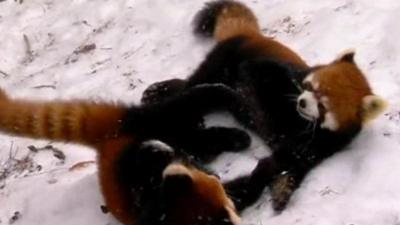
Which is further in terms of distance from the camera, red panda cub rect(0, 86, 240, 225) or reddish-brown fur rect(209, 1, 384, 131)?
reddish-brown fur rect(209, 1, 384, 131)

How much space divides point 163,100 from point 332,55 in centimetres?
144

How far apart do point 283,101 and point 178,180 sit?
164 centimetres

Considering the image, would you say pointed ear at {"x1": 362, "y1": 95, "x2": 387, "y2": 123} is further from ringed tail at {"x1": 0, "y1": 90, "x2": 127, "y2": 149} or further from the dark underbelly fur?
ringed tail at {"x1": 0, "y1": 90, "x2": 127, "y2": 149}

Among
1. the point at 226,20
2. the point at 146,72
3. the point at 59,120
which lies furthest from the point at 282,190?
the point at 146,72

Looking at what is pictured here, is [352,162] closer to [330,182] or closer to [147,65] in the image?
[330,182]

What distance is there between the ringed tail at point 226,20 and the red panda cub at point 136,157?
1138 millimetres

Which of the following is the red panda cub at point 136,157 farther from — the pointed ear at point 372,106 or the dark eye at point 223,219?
the pointed ear at point 372,106

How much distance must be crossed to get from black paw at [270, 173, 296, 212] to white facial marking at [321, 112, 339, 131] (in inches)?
16.4

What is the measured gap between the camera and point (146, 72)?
700 cm

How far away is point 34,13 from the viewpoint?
861 centimetres

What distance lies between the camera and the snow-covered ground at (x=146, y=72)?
14.6ft

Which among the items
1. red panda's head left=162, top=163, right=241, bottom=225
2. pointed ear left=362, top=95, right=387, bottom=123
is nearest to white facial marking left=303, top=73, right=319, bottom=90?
pointed ear left=362, top=95, right=387, bottom=123

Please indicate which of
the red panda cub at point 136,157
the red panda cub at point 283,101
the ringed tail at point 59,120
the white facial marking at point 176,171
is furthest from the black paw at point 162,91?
the white facial marking at point 176,171

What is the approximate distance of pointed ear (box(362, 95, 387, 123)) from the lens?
476 centimetres
